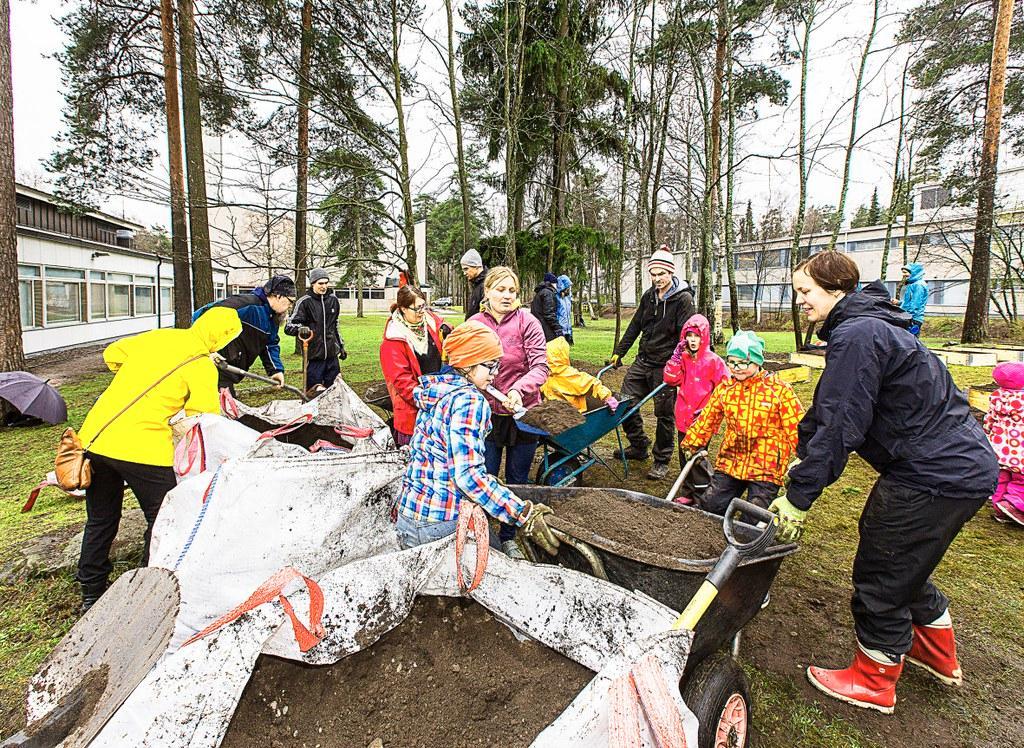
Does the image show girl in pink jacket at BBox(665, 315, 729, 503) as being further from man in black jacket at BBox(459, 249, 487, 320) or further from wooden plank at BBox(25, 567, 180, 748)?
wooden plank at BBox(25, 567, 180, 748)

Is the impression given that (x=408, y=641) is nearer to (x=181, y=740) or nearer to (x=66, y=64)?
(x=181, y=740)

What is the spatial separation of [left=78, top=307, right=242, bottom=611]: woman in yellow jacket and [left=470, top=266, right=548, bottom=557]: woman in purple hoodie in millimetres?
1461

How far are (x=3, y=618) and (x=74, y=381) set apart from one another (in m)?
8.90

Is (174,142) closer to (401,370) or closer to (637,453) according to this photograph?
(401,370)

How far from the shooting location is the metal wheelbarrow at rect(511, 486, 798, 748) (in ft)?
4.96

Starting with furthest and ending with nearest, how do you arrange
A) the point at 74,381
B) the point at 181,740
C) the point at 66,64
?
the point at 74,381, the point at 66,64, the point at 181,740

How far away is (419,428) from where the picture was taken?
7.17 ft

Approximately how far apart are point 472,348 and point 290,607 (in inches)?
41.4

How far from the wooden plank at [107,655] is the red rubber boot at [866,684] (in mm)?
2348

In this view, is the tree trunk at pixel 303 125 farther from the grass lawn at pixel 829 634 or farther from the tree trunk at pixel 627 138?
the tree trunk at pixel 627 138

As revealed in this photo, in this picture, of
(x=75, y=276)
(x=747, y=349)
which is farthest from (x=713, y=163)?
(x=75, y=276)

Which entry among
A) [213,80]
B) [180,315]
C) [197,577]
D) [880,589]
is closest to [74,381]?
[180,315]

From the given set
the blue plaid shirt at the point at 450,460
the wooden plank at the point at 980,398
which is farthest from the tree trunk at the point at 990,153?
the blue plaid shirt at the point at 450,460

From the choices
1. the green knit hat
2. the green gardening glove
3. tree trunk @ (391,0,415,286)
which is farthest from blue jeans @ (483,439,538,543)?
tree trunk @ (391,0,415,286)
